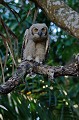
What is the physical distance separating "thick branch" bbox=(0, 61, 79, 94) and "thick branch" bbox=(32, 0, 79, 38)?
28 cm

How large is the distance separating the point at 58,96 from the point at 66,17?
115 centimetres

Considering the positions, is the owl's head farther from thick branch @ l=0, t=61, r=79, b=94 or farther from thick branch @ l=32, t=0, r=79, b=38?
thick branch @ l=0, t=61, r=79, b=94

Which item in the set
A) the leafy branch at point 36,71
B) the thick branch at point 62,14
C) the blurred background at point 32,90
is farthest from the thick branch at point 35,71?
the thick branch at point 62,14

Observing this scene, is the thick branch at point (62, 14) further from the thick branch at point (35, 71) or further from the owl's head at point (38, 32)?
the owl's head at point (38, 32)

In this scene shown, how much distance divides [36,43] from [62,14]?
2.52 feet

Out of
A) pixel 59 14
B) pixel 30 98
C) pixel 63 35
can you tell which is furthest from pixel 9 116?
pixel 63 35

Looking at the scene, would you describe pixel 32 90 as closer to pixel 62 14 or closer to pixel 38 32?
pixel 38 32

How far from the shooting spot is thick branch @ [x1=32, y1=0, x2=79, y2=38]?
2.22m

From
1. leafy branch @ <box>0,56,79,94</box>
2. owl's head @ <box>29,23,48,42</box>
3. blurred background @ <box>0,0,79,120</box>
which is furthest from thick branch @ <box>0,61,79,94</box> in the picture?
owl's head @ <box>29,23,48,42</box>

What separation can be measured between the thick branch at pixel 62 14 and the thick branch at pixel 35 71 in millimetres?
276

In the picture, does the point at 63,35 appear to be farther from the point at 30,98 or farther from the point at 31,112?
the point at 31,112

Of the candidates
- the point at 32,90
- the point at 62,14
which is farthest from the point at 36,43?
the point at 62,14

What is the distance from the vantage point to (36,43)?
3.07m

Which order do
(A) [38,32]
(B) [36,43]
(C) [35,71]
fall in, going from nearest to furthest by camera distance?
(C) [35,71] < (A) [38,32] < (B) [36,43]
